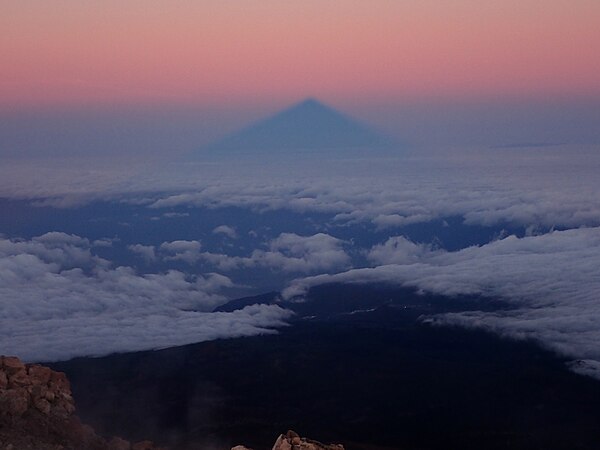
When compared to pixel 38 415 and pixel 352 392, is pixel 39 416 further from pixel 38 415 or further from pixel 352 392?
pixel 352 392

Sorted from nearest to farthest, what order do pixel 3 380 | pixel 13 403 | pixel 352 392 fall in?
pixel 13 403 < pixel 3 380 < pixel 352 392

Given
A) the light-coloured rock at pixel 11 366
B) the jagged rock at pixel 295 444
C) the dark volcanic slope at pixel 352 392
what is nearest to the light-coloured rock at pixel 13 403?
the light-coloured rock at pixel 11 366

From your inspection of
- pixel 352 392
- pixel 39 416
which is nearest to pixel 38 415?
pixel 39 416

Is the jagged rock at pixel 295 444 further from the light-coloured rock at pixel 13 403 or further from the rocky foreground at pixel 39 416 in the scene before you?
the light-coloured rock at pixel 13 403

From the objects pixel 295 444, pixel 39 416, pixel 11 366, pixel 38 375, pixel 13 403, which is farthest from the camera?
pixel 38 375

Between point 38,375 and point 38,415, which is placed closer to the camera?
point 38,415

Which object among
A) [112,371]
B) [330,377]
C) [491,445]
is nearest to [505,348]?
[330,377]

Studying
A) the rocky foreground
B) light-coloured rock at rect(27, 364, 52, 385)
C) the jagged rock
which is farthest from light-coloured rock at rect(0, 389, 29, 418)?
the jagged rock

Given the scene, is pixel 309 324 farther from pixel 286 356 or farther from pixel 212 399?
pixel 212 399
